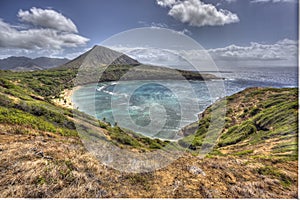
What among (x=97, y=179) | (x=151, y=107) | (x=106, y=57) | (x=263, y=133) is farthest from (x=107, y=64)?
(x=151, y=107)

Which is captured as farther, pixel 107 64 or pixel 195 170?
pixel 107 64

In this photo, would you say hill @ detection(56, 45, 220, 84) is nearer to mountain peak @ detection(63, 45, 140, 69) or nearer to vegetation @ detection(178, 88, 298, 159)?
mountain peak @ detection(63, 45, 140, 69)

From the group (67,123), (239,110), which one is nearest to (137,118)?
(239,110)

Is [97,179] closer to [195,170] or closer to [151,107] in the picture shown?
[195,170]

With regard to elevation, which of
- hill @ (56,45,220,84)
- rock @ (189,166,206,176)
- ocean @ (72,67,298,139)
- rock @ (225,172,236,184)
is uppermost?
hill @ (56,45,220,84)

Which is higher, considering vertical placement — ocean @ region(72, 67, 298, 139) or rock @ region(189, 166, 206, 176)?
rock @ region(189, 166, 206, 176)

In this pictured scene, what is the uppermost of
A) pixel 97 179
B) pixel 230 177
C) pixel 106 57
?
pixel 106 57

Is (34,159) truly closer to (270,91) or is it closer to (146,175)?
(146,175)

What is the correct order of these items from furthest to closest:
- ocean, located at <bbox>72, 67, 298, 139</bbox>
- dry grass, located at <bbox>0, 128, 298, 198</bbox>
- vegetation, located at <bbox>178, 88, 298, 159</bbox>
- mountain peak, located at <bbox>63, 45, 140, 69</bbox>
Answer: ocean, located at <bbox>72, 67, 298, 139</bbox>, vegetation, located at <bbox>178, 88, 298, 159</bbox>, mountain peak, located at <bbox>63, 45, 140, 69</bbox>, dry grass, located at <bbox>0, 128, 298, 198</bbox>

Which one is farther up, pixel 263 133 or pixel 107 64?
pixel 107 64

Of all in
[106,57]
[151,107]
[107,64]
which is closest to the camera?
[107,64]

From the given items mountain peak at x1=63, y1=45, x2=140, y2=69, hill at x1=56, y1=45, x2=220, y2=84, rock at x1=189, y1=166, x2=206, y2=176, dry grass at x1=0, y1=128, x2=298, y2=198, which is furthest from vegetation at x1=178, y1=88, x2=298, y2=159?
mountain peak at x1=63, y1=45, x2=140, y2=69
